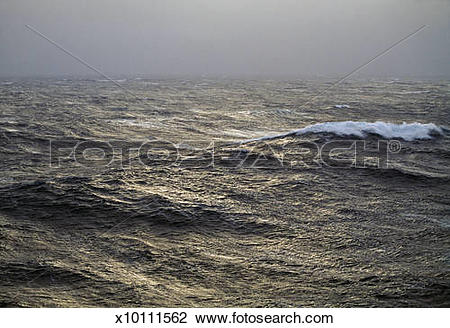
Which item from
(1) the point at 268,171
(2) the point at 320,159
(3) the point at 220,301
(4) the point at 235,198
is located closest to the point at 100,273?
(3) the point at 220,301

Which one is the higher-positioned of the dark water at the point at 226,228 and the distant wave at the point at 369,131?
the distant wave at the point at 369,131

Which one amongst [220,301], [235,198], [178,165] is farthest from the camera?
[178,165]

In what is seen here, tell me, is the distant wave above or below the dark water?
above

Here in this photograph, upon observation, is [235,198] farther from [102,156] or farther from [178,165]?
[102,156]

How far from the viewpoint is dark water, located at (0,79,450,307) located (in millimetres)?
4555

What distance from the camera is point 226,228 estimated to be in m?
6.43

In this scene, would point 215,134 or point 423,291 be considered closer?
point 423,291

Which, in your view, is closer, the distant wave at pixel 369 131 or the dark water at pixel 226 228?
the dark water at pixel 226 228

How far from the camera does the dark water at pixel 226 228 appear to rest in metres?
4.55

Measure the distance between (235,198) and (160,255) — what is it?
2808 mm

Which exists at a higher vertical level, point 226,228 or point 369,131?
point 369,131

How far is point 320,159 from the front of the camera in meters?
11.0

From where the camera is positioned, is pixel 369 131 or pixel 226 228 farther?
pixel 369 131

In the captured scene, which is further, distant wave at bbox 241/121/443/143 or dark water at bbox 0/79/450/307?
distant wave at bbox 241/121/443/143
